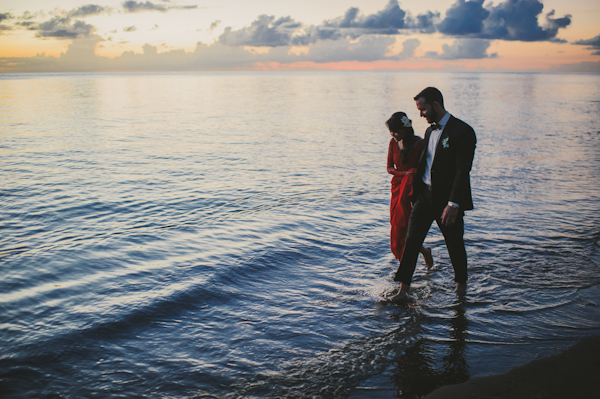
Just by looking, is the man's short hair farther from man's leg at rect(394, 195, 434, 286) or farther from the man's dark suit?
man's leg at rect(394, 195, 434, 286)

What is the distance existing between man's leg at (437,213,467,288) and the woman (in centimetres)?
67

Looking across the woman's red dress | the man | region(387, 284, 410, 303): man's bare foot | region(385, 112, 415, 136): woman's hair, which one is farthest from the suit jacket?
region(387, 284, 410, 303): man's bare foot

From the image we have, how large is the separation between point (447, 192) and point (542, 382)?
1973 millimetres

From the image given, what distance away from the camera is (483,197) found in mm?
10250

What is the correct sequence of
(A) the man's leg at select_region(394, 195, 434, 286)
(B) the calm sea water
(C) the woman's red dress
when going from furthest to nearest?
1. (C) the woman's red dress
2. (A) the man's leg at select_region(394, 195, 434, 286)
3. (B) the calm sea water

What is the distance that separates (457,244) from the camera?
4.90 m

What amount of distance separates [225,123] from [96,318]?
21.6 metres

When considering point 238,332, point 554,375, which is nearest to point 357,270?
point 238,332

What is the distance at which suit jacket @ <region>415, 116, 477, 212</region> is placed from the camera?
173 inches

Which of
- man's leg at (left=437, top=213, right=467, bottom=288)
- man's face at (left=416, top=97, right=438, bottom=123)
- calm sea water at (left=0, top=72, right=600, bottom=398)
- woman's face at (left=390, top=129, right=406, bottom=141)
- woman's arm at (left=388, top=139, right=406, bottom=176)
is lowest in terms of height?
calm sea water at (left=0, top=72, right=600, bottom=398)

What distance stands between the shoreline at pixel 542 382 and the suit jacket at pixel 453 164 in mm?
1572

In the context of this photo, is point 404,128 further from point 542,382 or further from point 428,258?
point 542,382

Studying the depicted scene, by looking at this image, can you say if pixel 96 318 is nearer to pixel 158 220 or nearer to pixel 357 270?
pixel 357 270

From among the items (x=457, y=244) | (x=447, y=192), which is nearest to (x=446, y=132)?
(x=447, y=192)
